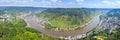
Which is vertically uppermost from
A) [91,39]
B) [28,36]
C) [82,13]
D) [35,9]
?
[28,36]

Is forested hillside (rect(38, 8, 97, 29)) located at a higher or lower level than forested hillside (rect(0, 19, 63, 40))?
lower

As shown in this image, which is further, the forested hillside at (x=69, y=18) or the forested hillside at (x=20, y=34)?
the forested hillside at (x=69, y=18)

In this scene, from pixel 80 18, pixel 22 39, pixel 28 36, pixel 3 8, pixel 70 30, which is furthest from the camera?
pixel 3 8

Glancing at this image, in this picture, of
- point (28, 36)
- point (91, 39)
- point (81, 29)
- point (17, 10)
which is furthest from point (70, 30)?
point (17, 10)

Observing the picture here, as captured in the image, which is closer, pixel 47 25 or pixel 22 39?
pixel 22 39

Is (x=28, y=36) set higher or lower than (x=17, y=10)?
higher

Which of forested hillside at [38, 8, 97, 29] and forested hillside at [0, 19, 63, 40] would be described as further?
forested hillside at [38, 8, 97, 29]

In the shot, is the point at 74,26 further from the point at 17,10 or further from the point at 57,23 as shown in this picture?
the point at 17,10

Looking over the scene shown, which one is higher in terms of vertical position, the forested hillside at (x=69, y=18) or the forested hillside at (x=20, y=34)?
the forested hillside at (x=20, y=34)

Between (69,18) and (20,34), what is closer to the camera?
(20,34)

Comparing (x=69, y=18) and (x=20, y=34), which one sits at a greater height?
(x=20, y=34)

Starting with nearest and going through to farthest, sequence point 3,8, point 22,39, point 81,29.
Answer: point 22,39 < point 81,29 < point 3,8
